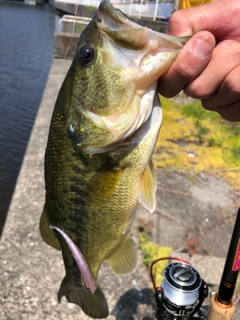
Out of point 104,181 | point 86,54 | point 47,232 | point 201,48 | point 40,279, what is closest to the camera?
point 201,48

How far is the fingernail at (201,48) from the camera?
128 cm

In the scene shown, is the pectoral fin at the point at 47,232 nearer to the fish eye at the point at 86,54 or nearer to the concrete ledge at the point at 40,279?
the fish eye at the point at 86,54

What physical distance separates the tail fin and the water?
2255mm

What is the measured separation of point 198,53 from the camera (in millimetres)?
1294

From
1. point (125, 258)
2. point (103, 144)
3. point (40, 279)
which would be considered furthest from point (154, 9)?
point (103, 144)

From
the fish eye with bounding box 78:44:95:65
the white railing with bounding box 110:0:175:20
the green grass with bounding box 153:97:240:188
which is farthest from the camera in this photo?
the white railing with bounding box 110:0:175:20

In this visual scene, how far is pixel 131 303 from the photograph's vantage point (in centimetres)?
284

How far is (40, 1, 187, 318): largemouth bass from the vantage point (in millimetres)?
1349

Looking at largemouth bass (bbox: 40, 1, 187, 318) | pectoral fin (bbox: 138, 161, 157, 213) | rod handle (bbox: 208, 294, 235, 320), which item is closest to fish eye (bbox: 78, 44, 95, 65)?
largemouth bass (bbox: 40, 1, 187, 318)

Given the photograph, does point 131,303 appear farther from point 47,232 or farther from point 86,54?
point 86,54

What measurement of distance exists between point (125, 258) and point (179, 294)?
47cm

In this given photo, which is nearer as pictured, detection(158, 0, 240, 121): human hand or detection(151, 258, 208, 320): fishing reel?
detection(158, 0, 240, 121): human hand

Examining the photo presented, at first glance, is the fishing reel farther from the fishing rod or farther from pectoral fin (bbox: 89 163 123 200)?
pectoral fin (bbox: 89 163 123 200)

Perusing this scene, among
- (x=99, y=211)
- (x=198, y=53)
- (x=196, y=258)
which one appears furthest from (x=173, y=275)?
(x=198, y=53)
